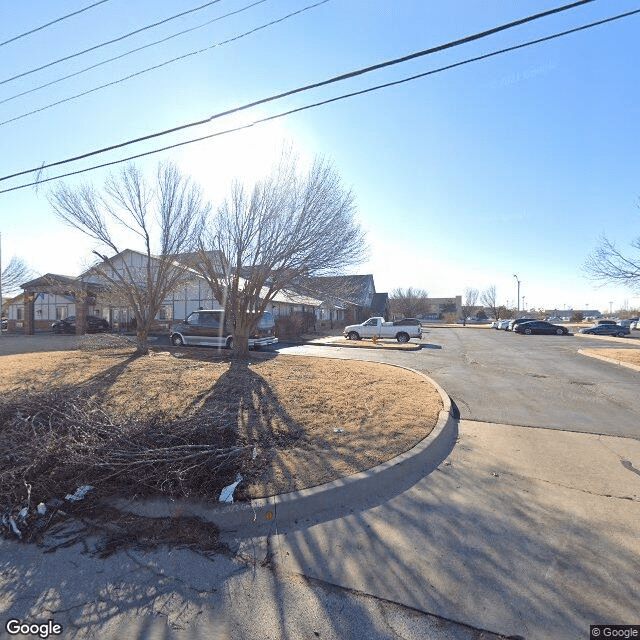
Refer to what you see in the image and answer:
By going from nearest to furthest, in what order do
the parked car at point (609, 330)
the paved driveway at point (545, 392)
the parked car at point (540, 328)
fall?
→ 1. the paved driveway at point (545, 392)
2. the parked car at point (540, 328)
3. the parked car at point (609, 330)

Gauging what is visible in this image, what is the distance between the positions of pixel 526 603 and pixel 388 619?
0.88 metres

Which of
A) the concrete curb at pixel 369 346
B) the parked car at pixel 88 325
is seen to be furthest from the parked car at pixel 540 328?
the parked car at pixel 88 325

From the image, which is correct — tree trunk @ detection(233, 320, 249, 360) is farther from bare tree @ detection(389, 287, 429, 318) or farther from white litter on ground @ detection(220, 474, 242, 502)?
bare tree @ detection(389, 287, 429, 318)

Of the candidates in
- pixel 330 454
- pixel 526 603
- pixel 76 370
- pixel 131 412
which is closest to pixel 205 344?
pixel 76 370

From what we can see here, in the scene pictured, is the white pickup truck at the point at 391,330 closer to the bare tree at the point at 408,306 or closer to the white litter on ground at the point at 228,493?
the white litter on ground at the point at 228,493

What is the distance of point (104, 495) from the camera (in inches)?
136

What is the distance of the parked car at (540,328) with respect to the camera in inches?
1385

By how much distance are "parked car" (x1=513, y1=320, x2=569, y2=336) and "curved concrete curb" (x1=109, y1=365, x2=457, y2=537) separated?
37.3 meters

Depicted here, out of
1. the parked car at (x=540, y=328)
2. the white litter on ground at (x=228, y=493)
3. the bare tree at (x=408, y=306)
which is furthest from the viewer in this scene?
the bare tree at (x=408, y=306)

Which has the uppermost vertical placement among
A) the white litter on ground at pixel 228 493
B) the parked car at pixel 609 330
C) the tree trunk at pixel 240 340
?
the tree trunk at pixel 240 340

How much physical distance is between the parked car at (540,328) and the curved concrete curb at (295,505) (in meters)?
37.3

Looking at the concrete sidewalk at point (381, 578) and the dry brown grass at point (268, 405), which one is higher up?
the dry brown grass at point (268, 405)

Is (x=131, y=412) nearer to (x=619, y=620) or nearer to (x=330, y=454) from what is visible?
(x=330, y=454)

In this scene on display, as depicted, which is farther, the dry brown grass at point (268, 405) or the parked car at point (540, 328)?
the parked car at point (540, 328)
